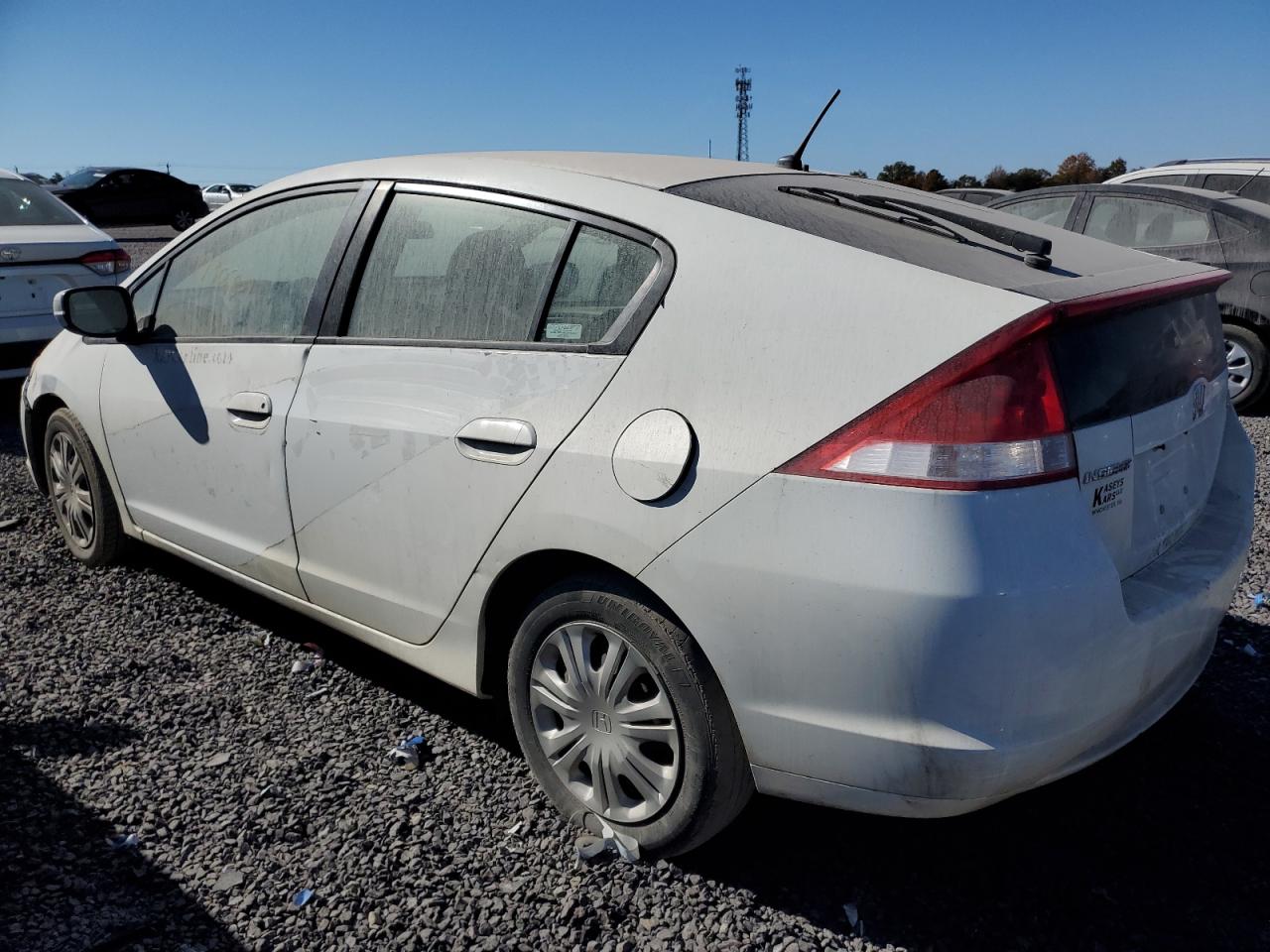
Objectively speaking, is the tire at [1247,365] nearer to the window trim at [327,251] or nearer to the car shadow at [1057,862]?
the car shadow at [1057,862]

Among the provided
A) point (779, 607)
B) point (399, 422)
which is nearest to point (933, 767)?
point (779, 607)

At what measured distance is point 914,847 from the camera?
262cm

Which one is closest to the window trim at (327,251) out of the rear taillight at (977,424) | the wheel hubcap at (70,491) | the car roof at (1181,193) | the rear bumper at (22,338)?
the wheel hubcap at (70,491)

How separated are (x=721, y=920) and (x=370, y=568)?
1.36m

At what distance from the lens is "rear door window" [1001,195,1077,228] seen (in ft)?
27.8

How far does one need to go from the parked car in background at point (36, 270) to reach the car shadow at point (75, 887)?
474 centimetres

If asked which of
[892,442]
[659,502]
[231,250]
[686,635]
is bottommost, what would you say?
[686,635]

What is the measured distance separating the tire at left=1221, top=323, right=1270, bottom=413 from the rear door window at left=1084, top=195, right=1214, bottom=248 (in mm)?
781

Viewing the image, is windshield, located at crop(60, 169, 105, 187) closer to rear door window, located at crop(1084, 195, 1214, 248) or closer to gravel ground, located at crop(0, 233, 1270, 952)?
rear door window, located at crop(1084, 195, 1214, 248)

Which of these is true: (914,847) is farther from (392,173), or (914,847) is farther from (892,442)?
(392,173)

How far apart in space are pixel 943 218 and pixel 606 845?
184 centimetres

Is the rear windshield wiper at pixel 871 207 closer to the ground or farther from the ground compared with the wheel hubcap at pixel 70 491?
farther from the ground

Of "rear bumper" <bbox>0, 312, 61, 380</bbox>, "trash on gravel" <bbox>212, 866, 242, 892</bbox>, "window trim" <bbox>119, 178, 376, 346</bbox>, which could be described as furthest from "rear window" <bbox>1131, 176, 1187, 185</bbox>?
"trash on gravel" <bbox>212, 866, 242, 892</bbox>

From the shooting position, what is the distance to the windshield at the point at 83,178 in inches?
1030
